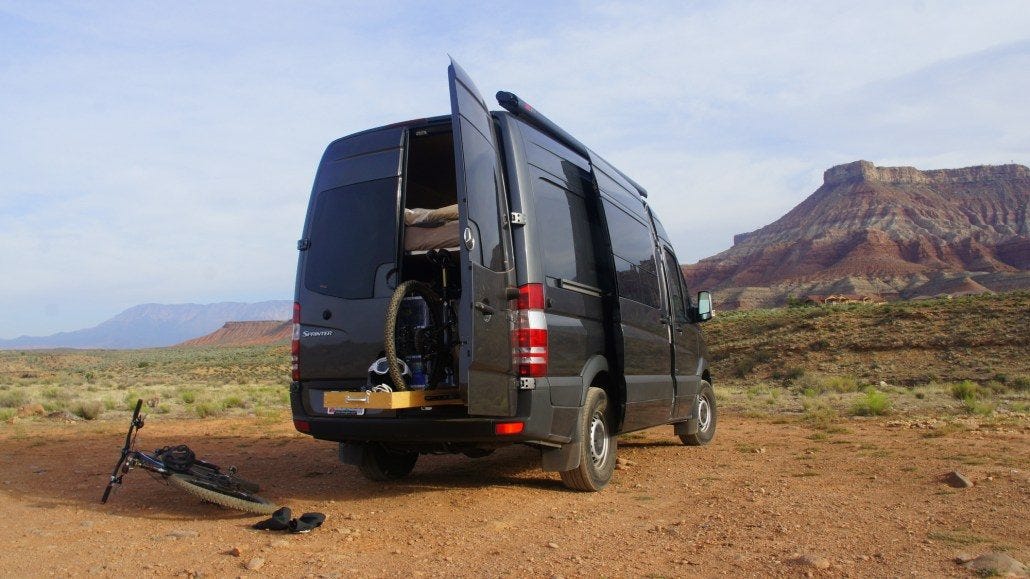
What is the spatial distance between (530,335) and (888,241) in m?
96.8

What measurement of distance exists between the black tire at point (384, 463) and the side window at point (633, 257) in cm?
261

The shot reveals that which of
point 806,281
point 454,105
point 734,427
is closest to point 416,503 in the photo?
point 454,105

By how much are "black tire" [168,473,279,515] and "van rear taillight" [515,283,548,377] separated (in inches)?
84.2

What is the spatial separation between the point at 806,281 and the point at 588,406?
8747 centimetres

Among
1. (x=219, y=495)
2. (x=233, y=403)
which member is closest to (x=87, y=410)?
(x=233, y=403)

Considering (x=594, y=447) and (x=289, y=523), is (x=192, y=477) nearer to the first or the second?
(x=289, y=523)

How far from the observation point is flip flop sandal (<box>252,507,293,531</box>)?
5086mm

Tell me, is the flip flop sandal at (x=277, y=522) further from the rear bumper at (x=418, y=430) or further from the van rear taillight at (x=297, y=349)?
the van rear taillight at (x=297, y=349)

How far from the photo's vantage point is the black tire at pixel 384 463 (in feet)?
22.6

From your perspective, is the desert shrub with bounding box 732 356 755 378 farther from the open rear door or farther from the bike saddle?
the bike saddle

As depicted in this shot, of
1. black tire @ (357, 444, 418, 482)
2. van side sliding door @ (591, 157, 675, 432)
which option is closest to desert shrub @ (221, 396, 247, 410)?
black tire @ (357, 444, 418, 482)

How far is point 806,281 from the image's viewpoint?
286ft

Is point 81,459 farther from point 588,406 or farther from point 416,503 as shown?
point 588,406

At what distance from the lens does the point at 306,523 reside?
5.08 metres
